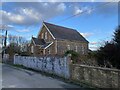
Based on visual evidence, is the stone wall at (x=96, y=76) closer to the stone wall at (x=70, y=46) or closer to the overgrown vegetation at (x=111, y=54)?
the overgrown vegetation at (x=111, y=54)

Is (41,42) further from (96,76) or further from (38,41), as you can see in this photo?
(96,76)

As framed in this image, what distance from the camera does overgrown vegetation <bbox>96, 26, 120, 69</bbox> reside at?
51.1ft

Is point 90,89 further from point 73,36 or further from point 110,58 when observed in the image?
point 73,36

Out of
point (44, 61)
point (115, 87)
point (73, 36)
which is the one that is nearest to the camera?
point (115, 87)

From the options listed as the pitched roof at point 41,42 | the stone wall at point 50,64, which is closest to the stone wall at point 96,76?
the stone wall at point 50,64

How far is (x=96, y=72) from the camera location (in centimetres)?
1257

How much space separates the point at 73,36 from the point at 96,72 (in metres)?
39.0

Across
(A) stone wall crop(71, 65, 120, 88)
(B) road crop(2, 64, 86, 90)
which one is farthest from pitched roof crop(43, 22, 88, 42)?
(A) stone wall crop(71, 65, 120, 88)

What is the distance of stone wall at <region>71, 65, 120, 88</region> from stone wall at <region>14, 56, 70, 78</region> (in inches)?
62.3

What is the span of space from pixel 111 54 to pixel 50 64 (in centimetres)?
A: 750

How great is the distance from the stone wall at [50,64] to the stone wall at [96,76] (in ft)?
5.19

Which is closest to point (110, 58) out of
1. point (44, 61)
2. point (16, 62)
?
point (44, 61)

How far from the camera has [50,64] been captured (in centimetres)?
2147

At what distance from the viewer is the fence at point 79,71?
36.8ft
